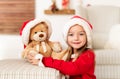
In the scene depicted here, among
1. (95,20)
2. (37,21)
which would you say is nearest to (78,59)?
(37,21)

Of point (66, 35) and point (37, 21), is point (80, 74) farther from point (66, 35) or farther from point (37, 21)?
point (37, 21)

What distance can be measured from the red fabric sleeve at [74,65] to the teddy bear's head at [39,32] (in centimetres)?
35

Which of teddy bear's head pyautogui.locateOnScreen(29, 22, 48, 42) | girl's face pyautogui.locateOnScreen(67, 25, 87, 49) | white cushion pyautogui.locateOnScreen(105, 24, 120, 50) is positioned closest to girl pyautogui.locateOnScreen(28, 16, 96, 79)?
girl's face pyautogui.locateOnScreen(67, 25, 87, 49)

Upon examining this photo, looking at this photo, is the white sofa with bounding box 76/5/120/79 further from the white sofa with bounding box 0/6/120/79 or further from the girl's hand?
the girl's hand

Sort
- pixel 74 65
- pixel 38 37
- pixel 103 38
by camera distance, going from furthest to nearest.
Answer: pixel 103 38 < pixel 38 37 < pixel 74 65

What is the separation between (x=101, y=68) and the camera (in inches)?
88.5

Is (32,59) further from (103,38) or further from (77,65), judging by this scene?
(103,38)

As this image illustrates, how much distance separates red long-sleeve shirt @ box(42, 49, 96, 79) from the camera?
1447 millimetres

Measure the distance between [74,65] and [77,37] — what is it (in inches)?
7.3

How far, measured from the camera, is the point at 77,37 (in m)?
1.55

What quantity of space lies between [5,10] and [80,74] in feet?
6.41

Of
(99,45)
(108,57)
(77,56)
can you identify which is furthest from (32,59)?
(99,45)

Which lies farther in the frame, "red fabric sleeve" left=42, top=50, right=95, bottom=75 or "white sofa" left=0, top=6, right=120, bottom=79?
"white sofa" left=0, top=6, right=120, bottom=79

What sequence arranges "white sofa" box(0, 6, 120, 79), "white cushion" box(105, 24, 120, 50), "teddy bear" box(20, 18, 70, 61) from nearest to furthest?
"teddy bear" box(20, 18, 70, 61) < "white sofa" box(0, 6, 120, 79) < "white cushion" box(105, 24, 120, 50)
